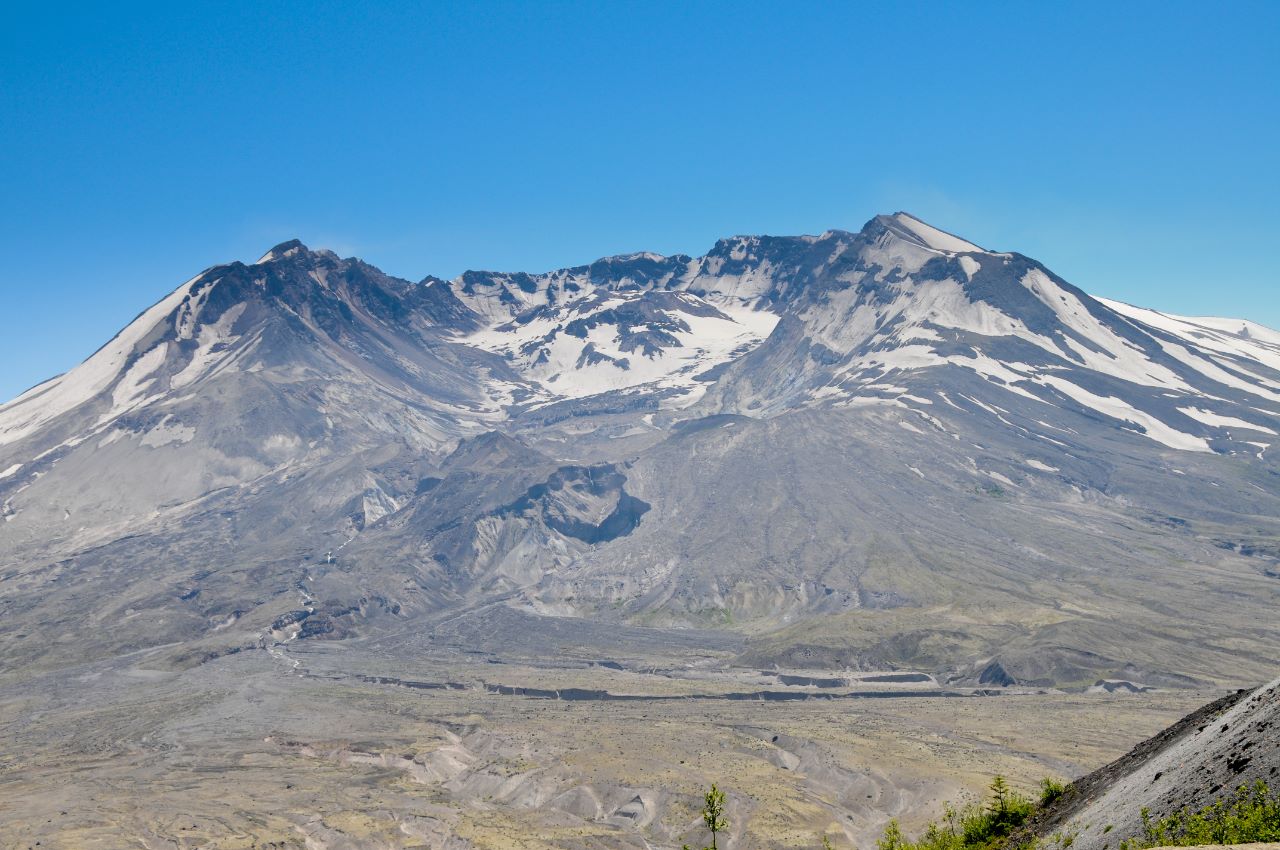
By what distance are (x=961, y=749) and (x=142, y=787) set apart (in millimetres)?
97065

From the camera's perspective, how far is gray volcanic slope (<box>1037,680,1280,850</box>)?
3759cm

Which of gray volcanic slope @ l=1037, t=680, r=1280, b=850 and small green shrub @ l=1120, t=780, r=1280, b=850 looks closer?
small green shrub @ l=1120, t=780, r=1280, b=850

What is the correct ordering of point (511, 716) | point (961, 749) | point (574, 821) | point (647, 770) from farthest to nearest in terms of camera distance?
point (511, 716)
point (961, 749)
point (647, 770)
point (574, 821)

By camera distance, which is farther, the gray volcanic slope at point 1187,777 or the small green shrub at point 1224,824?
the gray volcanic slope at point 1187,777

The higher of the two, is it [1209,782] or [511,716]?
[1209,782]

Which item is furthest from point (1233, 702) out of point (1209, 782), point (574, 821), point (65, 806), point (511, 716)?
point (511, 716)

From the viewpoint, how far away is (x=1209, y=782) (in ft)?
126

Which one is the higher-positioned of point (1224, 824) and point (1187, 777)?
point (1187, 777)

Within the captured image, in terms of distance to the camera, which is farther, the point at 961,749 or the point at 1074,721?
the point at 1074,721

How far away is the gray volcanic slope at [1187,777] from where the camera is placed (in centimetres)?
3759

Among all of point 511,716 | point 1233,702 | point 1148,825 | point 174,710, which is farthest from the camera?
point 174,710

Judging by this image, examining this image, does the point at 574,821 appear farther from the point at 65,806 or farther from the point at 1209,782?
the point at 1209,782

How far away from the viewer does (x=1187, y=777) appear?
39875 millimetres

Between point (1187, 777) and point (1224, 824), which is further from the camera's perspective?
point (1187, 777)
